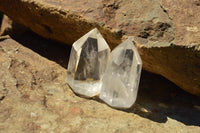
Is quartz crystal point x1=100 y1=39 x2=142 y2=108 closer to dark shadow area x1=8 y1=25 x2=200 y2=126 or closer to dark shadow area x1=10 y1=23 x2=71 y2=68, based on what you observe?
dark shadow area x1=8 y1=25 x2=200 y2=126

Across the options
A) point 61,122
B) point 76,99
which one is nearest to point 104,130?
point 61,122

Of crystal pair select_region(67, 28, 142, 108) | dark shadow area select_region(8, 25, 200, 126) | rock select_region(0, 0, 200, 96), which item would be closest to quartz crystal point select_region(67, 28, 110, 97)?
crystal pair select_region(67, 28, 142, 108)

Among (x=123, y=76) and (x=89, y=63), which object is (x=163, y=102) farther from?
(x=89, y=63)

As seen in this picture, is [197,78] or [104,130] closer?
[104,130]

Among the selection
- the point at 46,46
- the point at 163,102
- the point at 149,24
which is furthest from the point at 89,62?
the point at 46,46

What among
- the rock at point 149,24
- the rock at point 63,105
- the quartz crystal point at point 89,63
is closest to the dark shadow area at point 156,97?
the rock at point 63,105

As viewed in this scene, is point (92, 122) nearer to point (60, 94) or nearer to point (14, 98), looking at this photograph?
point (60, 94)
